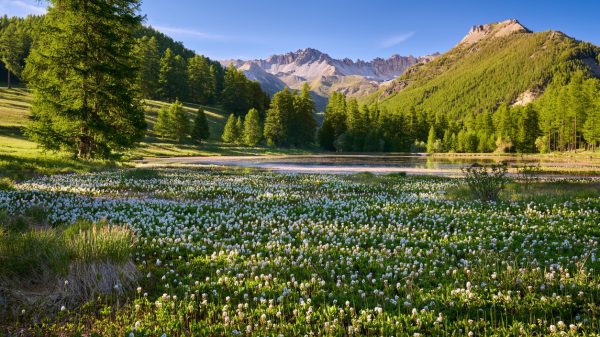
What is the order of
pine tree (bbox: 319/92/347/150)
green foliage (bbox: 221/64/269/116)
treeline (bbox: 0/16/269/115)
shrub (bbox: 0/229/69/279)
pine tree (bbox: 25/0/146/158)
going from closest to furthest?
shrub (bbox: 0/229/69/279) < pine tree (bbox: 25/0/146/158) < pine tree (bbox: 319/92/347/150) < treeline (bbox: 0/16/269/115) < green foliage (bbox: 221/64/269/116)

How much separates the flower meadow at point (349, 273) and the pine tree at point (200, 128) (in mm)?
83603

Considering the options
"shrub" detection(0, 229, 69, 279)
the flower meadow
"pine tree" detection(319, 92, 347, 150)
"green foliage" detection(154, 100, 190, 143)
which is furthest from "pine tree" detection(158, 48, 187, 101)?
"shrub" detection(0, 229, 69, 279)

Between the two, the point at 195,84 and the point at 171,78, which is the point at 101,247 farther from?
the point at 195,84

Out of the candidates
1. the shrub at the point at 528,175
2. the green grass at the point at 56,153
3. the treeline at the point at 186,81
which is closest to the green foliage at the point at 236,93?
the treeline at the point at 186,81

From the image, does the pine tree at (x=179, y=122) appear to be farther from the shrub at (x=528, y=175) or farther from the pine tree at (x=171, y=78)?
the shrub at (x=528, y=175)

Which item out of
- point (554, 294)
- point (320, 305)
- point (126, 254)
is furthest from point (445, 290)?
point (126, 254)

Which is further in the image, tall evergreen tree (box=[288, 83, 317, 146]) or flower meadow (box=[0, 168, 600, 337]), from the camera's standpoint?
tall evergreen tree (box=[288, 83, 317, 146])

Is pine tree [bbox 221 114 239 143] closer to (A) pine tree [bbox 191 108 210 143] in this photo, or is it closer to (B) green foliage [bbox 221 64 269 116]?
(A) pine tree [bbox 191 108 210 143]

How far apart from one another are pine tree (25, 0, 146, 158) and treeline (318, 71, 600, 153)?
85.7 m

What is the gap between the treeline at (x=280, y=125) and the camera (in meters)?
100

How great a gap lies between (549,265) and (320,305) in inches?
174

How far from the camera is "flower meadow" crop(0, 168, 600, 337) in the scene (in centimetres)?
468

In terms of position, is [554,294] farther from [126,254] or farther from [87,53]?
[87,53]

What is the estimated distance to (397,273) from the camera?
641cm
